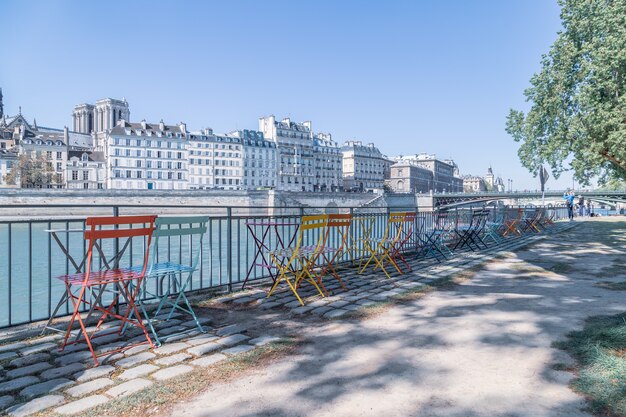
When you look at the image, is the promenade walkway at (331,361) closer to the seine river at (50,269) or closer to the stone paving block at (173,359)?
the stone paving block at (173,359)

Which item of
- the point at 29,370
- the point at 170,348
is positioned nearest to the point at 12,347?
the point at 29,370

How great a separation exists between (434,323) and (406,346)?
95 centimetres

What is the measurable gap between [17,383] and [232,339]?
5.88ft

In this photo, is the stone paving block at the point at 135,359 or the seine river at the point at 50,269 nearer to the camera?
the stone paving block at the point at 135,359

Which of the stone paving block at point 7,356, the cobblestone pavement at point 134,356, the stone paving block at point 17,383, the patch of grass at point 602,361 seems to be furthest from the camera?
the stone paving block at point 7,356

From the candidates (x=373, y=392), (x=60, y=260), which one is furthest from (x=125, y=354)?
(x=60, y=260)

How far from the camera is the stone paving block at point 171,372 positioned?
357 centimetres

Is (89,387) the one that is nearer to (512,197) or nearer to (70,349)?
(70,349)

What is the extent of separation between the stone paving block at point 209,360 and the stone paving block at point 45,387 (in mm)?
938

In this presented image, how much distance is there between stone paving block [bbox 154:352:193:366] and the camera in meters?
3.87

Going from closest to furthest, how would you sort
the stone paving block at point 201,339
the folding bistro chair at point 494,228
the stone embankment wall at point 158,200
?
the stone paving block at point 201,339, the folding bistro chair at point 494,228, the stone embankment wall at point 158,200

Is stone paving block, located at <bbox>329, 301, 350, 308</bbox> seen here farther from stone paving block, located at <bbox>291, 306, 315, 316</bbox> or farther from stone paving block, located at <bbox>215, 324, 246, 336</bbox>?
stone paving block, located at <bbox>215, 324, 246, 336</bbox>

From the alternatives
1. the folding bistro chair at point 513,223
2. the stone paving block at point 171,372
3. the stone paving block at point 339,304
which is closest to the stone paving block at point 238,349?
the stone paving block at point 171,372

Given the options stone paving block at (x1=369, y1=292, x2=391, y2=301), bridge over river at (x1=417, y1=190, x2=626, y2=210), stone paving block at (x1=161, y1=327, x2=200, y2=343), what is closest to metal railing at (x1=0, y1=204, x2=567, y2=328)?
stone paving block at (x1=161, y1=327, x2=200, y2=343)
